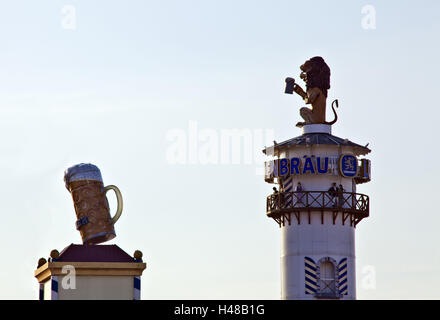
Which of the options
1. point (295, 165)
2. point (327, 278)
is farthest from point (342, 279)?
point (295, 165)

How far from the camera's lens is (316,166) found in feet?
314

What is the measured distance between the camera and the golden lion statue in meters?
98.1

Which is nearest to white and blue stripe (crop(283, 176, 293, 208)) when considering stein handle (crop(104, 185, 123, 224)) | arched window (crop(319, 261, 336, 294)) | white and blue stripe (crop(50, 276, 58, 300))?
arched window (crop(319, 261, 336, 294))

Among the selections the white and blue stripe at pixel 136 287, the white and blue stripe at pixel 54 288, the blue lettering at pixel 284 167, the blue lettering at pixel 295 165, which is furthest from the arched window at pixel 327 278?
the white and blue stripe at pixel 54 288

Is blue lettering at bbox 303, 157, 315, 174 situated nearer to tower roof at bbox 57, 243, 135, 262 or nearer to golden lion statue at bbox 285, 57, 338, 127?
golden lion statue at bbox 285, 57, 338, 127

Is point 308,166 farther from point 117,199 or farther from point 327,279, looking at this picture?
point 117,199

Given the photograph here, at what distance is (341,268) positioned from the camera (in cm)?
9544

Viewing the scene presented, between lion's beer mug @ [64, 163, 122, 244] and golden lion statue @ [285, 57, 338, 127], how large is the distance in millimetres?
33324
